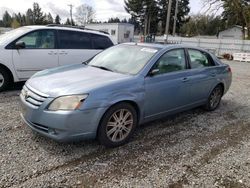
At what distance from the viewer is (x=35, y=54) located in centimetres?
620

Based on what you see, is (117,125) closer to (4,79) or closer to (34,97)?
(34,97)

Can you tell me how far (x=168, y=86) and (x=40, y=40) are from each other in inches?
147

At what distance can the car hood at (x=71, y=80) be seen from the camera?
3.28 metres

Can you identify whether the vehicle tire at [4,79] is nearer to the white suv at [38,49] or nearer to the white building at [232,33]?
the white suv at [38,49]

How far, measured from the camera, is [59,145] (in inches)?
140

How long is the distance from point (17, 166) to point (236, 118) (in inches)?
171

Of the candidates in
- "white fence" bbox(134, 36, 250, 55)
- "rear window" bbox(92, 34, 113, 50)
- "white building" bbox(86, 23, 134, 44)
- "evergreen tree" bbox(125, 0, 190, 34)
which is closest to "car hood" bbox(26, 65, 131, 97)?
"rear window" bbox(92, 34, 113, 50)

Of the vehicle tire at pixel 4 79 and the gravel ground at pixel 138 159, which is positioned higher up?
the vehicle tire at pixel 4 79

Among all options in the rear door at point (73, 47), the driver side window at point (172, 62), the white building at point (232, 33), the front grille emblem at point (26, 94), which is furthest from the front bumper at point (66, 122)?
the white building at point (232, 33)

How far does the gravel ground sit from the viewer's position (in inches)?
114

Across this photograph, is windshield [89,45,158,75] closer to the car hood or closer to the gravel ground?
the car hood

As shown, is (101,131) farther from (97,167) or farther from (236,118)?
(236,118)

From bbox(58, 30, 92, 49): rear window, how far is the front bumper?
3.71 meters

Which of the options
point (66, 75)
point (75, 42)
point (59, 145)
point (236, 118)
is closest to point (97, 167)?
point (59, 145)
